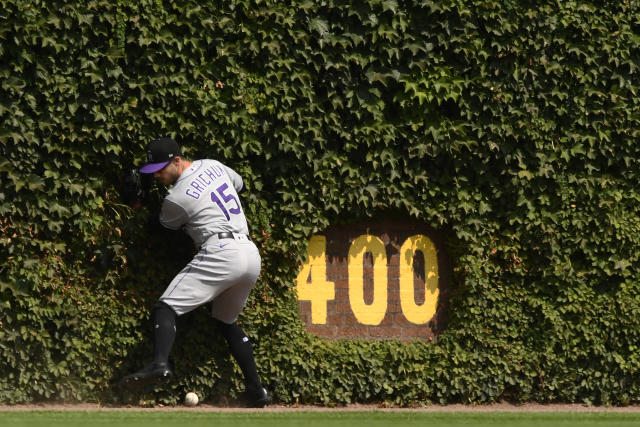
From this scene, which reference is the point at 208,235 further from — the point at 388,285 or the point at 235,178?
the point at 388,285

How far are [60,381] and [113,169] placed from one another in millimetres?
1696

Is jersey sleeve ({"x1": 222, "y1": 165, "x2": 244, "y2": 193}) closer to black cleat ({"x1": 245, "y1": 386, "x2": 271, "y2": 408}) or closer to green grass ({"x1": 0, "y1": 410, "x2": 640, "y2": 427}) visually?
black cleat ({"x1": 245, "y1": 386, "x2": 271, "y2": 408})

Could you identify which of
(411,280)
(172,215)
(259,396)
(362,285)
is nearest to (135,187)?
(172,215)

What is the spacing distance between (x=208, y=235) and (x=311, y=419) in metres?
1.57

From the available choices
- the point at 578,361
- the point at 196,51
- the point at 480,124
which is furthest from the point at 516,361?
the point at 196,51

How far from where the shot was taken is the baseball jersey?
282 inches

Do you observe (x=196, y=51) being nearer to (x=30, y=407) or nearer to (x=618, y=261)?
(x=30, y=407)

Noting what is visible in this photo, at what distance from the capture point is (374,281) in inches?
320

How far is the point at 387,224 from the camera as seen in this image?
8148 mm

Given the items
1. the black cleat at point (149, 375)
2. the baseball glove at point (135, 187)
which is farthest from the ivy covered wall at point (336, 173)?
the black cleat at point (149, 375)

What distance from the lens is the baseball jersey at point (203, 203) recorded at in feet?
23.5

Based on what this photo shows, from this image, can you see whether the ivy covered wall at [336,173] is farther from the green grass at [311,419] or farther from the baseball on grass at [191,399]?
the green grass at [311,419]

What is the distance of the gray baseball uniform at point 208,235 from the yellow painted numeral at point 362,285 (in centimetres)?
111

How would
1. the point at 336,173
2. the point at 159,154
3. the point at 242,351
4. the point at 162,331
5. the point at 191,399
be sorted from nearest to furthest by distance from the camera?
the point at 162,331, the point at 159,154, the point at 242,351, the point at 191,399, the point at 336,173
